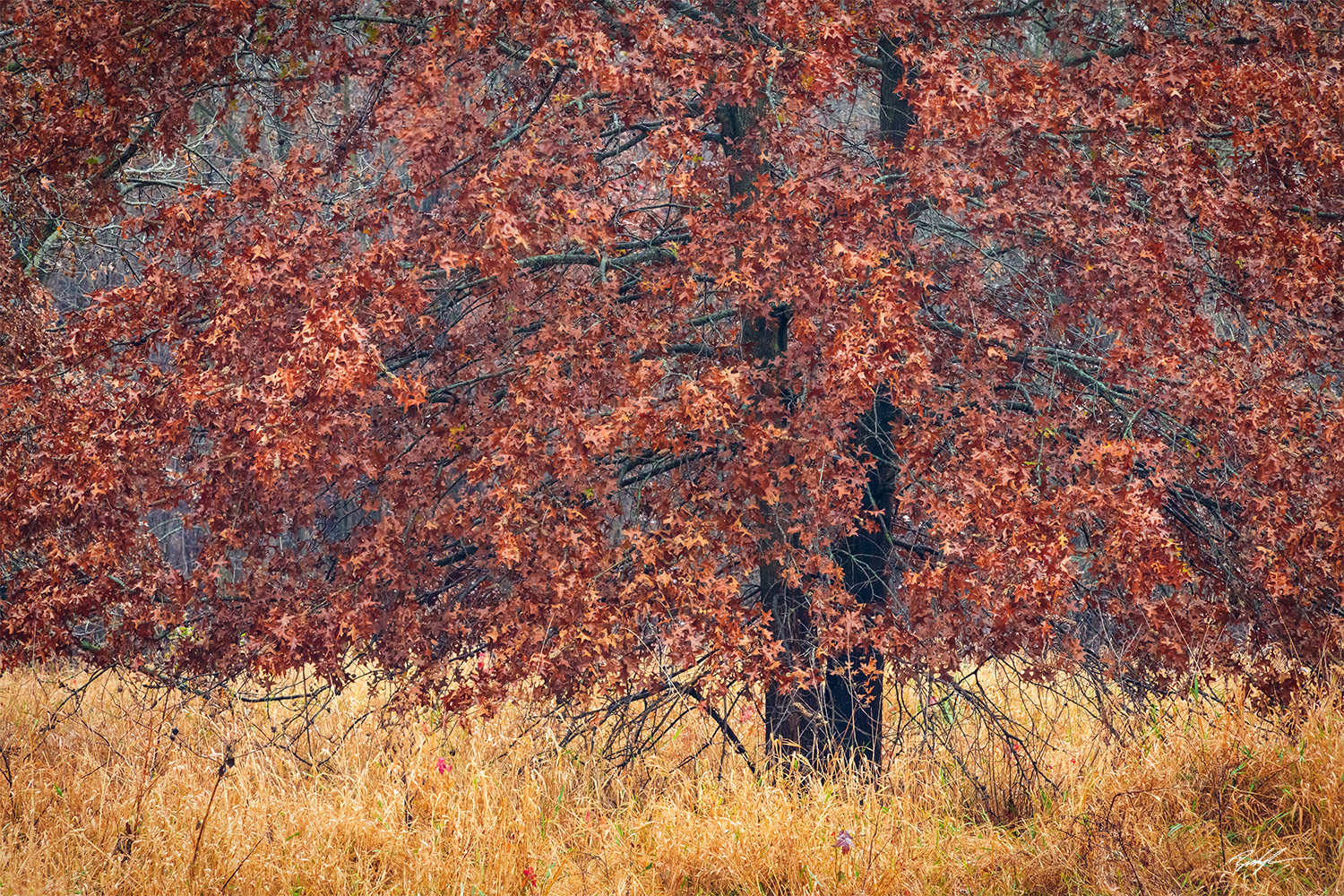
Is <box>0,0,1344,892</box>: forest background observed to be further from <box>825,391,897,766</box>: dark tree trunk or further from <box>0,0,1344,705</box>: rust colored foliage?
<box>825,391,897,766</box>: dark tree trunk

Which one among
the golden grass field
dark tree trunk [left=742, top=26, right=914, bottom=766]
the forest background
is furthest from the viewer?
dark tree trunk [left=742, top=26, right=914, bottom=766]

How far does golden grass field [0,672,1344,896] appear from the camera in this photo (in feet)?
14.8

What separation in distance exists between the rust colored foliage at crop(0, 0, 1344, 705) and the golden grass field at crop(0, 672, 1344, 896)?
0.63m

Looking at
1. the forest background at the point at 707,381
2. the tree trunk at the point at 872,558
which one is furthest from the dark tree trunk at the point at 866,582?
the forest background at the point at 707,381

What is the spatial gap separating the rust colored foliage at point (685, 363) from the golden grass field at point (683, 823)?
629 mm

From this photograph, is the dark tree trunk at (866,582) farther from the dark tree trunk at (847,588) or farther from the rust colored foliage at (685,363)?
the rust colored foliage at (685,363)

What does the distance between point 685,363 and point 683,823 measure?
241 centimetres

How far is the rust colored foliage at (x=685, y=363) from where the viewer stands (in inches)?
193

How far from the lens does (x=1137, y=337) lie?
5180 millimetres

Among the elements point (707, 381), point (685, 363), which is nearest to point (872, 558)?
point (685, 363)

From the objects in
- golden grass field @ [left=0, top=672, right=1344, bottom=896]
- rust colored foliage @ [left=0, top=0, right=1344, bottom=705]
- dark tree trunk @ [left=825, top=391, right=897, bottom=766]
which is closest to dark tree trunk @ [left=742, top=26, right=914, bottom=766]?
dark tree trunk @ [left=825, top=391, right=897, bottom=766]

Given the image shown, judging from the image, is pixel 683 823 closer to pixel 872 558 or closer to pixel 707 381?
pixel 872 558

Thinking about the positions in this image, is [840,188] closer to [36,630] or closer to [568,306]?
[568,306]

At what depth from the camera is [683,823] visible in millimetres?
→ 5266
